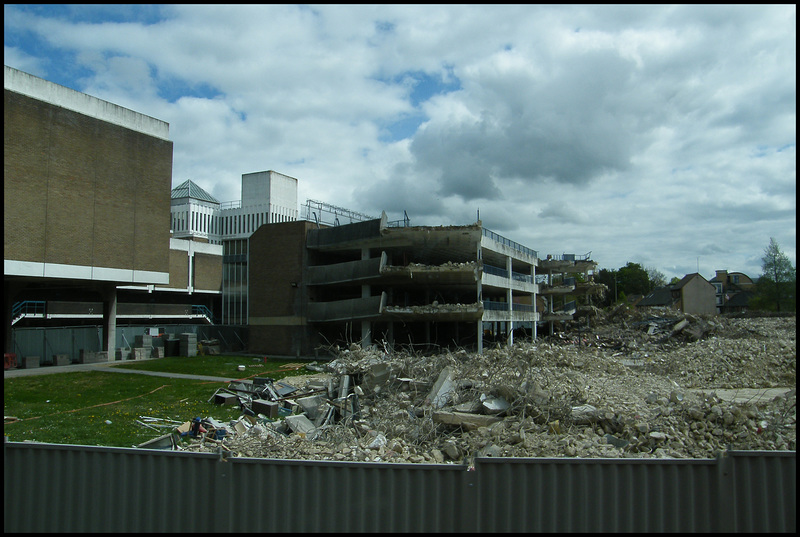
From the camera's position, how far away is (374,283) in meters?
35.5

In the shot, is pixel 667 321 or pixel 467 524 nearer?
pixel 467 524

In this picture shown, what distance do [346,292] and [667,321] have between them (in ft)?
87.8

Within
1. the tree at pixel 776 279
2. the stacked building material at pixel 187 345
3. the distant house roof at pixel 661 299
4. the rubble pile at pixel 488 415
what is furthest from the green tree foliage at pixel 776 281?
the stacked building material at pixel 187 345

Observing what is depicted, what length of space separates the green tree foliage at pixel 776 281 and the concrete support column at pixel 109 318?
66.4 metres

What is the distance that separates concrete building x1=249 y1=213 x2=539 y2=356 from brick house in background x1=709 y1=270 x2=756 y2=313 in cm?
5701

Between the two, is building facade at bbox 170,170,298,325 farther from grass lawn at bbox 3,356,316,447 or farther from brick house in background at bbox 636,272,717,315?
brick house in background at bbox 636,272,717,315

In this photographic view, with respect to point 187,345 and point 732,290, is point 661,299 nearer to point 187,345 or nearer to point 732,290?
point 732,290

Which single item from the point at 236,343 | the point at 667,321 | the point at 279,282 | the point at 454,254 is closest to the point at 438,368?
the point at 454,254

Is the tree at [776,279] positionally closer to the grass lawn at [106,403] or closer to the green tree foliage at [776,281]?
the green tree foliage at [776,281]

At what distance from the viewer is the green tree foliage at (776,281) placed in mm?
61688

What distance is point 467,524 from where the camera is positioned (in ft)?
19.0

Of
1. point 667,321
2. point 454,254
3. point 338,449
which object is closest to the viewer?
point 338,449

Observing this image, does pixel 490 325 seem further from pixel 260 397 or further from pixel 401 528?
pixel 401 528

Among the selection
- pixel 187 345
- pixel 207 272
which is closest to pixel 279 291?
pixel 187 345
